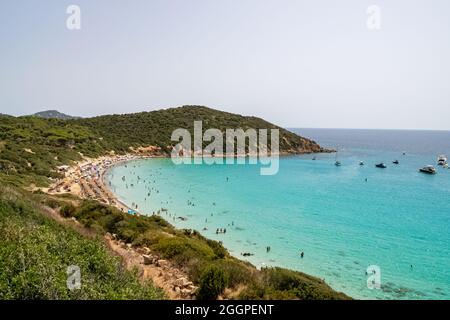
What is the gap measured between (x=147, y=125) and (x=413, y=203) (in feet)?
299

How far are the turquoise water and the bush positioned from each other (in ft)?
46.4

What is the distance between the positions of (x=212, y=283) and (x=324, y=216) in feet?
115

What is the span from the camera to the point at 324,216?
146 ft

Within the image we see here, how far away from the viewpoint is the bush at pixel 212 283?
12.3 meters

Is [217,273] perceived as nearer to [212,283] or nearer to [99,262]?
[212,283]

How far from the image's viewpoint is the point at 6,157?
51.1 m

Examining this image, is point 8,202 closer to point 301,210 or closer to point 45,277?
point 45,277

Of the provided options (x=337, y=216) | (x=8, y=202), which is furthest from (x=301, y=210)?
(x=8, y=202)

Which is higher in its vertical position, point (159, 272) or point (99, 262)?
point (99, 262)

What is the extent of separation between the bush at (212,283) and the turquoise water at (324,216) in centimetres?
1414

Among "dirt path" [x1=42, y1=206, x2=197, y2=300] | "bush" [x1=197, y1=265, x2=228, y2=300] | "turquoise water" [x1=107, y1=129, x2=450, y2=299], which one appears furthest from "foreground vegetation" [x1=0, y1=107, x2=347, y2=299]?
"turquoise water" [x1=107, y1=129, x2=450, y2=299]

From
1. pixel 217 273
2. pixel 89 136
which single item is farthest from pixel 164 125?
pixel 217 273

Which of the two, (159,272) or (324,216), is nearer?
(159,272)

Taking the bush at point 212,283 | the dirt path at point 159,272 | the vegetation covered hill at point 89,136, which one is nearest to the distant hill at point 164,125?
the vegetation covered hill at point 89,136
